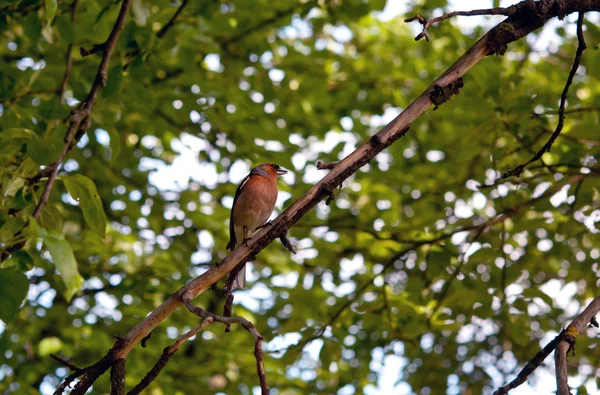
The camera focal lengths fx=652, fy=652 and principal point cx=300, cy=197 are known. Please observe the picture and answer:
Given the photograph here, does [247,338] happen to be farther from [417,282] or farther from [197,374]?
[417,282]

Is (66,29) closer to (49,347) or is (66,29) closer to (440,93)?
(440,93)

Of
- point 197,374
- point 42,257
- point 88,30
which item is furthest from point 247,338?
point 88,30

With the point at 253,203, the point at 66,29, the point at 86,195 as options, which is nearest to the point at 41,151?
the point at 86,195

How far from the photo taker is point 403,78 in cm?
778

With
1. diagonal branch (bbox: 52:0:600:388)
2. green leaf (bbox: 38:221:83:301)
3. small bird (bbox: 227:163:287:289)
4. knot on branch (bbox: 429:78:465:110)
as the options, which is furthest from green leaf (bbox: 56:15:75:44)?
knot on branch (bbox: 429:78:465:110)

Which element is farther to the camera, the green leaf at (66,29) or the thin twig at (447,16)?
the green leaf at (66,29)

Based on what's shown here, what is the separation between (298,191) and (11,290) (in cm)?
446

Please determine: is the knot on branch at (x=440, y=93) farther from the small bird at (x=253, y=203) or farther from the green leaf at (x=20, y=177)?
the small bird at (x=253, y=203)

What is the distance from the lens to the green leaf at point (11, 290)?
7.48 feet

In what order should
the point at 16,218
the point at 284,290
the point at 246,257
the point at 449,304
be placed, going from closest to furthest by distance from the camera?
the point at 246,257, the point at 16,218, the point at 449,304, the point at 284,290

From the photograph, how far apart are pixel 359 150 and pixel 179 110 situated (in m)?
3.73

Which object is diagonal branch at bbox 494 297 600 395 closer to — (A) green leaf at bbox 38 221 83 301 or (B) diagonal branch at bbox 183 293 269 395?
(B) diagonal branch at bbox 183 293 269 395

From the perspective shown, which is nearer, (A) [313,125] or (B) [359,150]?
(B) [359,150]

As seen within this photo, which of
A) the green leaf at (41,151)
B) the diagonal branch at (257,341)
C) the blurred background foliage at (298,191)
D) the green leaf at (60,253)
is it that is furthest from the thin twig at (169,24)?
the diagonal branch at (257,341)
